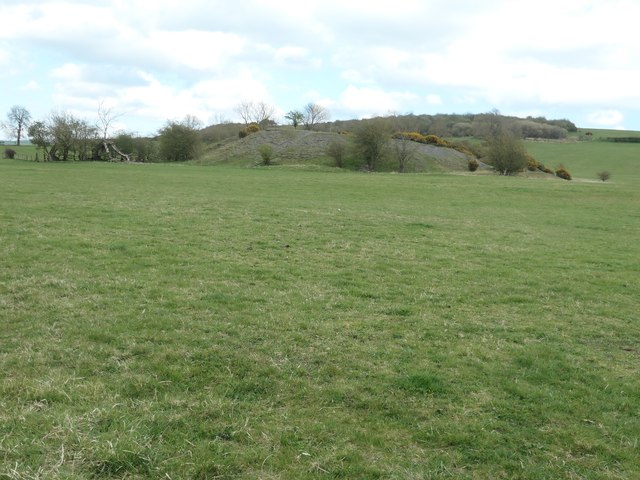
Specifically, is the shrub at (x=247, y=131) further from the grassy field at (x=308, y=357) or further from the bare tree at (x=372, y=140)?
the grassy field at (x=308, y=357)

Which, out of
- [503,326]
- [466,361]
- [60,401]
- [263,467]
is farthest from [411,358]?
[60,401]

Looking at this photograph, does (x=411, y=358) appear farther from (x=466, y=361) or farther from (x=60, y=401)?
(x=60, y=401)

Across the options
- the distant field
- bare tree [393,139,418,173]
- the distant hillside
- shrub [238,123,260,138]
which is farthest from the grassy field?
the distant field

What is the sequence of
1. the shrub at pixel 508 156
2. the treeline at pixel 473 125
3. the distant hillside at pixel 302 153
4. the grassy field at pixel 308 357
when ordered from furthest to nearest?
the treeline at pixel 473 125 → the distant hillside at pixel 302 153 → the shrub at pixel 508 156 → the grassy field at pixel 308 357

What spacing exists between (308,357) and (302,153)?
68313mm

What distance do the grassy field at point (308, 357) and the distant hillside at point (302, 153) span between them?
183ft

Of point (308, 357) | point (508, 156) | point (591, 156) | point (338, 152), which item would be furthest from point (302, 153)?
point (308, 357)

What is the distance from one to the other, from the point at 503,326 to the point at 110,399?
6.00m

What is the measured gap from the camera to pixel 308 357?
6910 mm

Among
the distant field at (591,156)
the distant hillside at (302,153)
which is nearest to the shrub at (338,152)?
the distant hillside at (302,153)

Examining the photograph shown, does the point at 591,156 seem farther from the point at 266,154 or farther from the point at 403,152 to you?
the point at 266,154

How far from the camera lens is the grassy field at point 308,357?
476 cm

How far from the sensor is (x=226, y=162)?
71812mm

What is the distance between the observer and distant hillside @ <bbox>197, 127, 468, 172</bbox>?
232 feet
